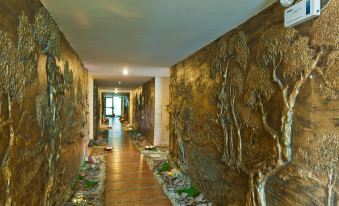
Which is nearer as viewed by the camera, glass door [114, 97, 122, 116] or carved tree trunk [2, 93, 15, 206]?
carved tree trunk [2, 93, 15, 206]

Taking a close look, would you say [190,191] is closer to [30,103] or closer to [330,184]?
[330,184]

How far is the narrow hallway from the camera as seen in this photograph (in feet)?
10.00

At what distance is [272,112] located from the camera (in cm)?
166

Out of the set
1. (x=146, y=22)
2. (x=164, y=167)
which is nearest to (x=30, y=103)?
(x=146, y=22)

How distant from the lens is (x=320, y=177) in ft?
4.09

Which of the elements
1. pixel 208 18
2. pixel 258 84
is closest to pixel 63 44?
pixel 208 18

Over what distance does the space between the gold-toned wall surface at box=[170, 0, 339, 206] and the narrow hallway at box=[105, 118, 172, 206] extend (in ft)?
2.72

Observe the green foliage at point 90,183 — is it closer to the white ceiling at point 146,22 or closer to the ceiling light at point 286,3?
the white ceiling at point 146,22

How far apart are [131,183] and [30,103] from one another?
8.31 feet

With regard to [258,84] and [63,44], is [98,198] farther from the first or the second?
[258,84]

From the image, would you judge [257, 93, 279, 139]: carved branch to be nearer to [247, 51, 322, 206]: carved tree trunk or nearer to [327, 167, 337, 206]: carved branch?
[247, 51, 322, 206]: carved tree trunk

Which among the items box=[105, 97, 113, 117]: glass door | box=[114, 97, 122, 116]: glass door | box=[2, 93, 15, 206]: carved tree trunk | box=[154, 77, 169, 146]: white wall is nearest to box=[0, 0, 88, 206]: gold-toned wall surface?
box=[2, 93, 15, 206]: carved tree trunk

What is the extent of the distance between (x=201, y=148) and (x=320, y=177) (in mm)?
1927

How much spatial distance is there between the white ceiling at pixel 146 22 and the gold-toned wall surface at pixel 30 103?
0.85 ft
